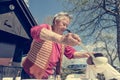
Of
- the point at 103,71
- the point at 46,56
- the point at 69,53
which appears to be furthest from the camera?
the point at 69,53

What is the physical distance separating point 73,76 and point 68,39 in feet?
0.92

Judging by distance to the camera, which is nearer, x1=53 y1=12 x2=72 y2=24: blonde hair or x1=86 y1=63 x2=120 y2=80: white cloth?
x1=86 y1=63 x2=120 y2=80: white cloth

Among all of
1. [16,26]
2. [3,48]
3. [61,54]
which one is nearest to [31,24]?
[16,26]

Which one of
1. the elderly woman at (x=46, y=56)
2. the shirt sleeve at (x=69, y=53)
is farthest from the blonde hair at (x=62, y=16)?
the shirt sleeve at (x=69, y=53)

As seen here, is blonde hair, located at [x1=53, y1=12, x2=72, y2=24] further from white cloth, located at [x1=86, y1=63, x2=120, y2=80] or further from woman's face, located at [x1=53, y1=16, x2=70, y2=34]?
white cloth, located at [x1=86, y1=63, x2=120, y2=80]

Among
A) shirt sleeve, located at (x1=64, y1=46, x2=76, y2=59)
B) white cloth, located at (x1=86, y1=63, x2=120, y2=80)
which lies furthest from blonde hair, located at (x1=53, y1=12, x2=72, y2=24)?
white cloth, located at (x1=86, y1=63, x2=120, y2=80)

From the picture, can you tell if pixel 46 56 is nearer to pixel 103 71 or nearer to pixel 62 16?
pixel 62 16

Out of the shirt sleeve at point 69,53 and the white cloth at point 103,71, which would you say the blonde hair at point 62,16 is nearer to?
the shirt sleeve at point 69,53

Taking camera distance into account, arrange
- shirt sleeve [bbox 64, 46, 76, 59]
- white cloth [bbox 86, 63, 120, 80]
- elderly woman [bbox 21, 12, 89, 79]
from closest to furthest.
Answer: white cloth [bbox 86, 63, 120, 80]
elderly woman [bbox 21, 12, 89, 79]
shirt sleeve [bbox 64, 46, 76, 59]

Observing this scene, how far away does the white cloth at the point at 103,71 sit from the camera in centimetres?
182

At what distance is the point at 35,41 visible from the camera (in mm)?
2580

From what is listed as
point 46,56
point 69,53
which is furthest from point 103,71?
point 69,53

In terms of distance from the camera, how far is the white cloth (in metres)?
1.82

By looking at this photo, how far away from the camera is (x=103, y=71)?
1892mm
